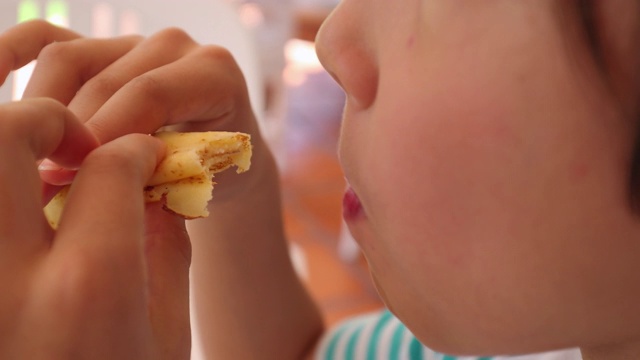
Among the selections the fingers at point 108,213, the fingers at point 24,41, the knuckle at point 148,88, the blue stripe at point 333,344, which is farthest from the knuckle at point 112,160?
the blue stripe at point 333,344

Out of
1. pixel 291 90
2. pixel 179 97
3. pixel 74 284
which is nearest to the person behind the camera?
pixel 74 284

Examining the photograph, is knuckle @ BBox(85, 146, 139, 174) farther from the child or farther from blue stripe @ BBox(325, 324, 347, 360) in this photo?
blue stripe @ BBox(325, 324, 347, 360)

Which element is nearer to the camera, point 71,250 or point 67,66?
point 71,250

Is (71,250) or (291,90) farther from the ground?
(71,250)

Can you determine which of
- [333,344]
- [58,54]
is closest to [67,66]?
[58,54]

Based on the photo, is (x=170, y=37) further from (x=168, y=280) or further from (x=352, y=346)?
(x=352, y=346)
